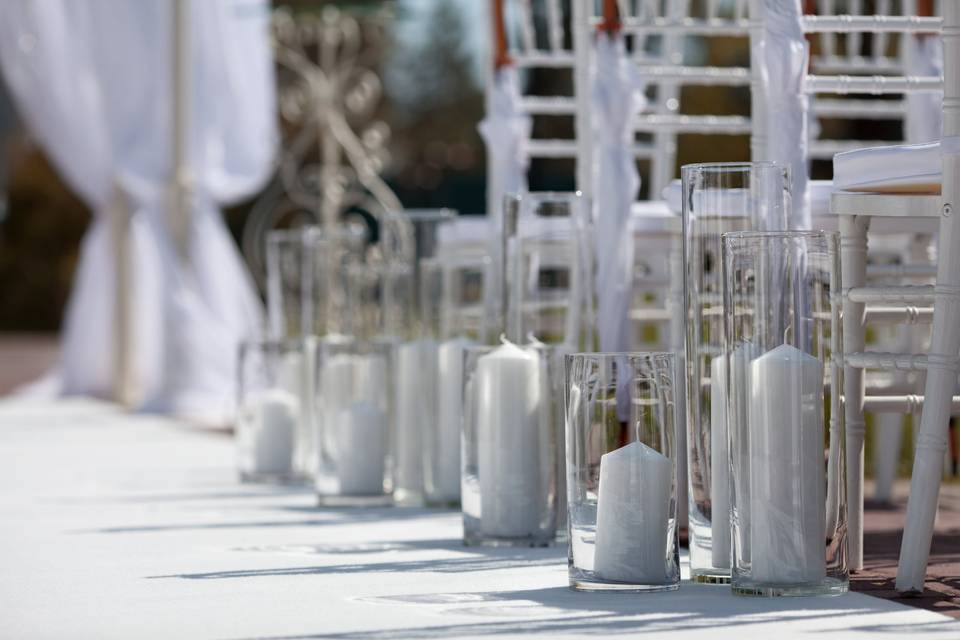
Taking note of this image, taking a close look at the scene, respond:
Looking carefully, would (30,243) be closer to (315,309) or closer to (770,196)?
(315,309)

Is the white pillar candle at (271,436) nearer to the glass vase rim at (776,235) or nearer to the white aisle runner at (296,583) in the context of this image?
the white aisle runner at (296,583)

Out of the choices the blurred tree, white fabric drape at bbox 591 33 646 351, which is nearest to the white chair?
white fabric drape at bbox 591 33 646 351

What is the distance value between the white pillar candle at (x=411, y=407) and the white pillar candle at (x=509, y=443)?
1.53 ft

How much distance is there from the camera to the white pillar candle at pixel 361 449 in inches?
92.7

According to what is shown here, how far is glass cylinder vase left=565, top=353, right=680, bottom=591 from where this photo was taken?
1.51 meters

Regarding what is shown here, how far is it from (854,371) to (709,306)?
24cm

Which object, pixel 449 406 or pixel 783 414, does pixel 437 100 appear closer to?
pixel 449 406

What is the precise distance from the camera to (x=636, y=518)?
1505 millimetres

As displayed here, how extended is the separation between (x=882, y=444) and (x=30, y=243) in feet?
42.5

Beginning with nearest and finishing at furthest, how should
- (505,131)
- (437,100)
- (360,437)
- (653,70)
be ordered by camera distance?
1. (360,437)
2. (653,70)
3. (505,131)
4. (437,100)

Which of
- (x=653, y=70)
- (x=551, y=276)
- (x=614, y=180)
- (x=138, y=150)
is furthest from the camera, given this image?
(x=138, y=150)

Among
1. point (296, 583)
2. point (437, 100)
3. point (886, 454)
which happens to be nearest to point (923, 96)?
point (886, 454)

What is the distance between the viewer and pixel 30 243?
1452cm

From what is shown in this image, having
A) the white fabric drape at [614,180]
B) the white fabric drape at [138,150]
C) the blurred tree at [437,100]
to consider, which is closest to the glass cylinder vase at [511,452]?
the white fabric drape at [614,180]
